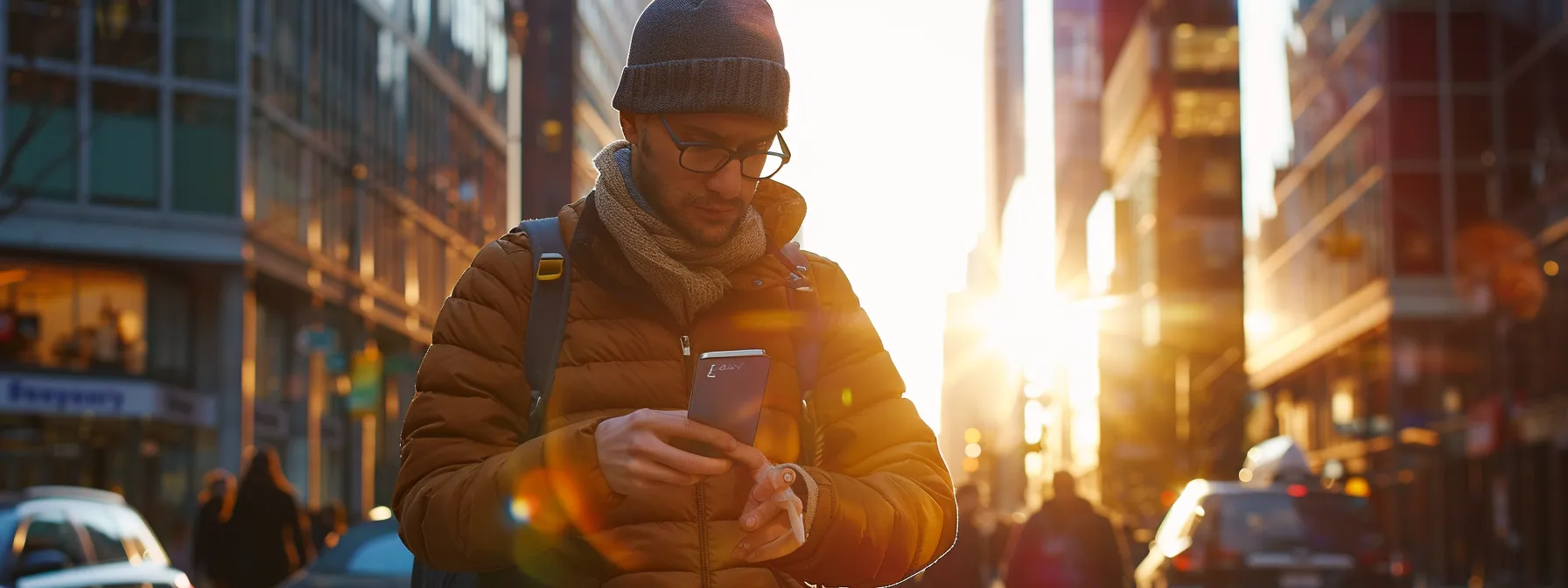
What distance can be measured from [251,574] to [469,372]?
1326 cm

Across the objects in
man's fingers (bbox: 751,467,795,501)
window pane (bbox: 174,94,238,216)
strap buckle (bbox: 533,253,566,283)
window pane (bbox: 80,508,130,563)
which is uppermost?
window pane (bbox: 174,94,238,216)

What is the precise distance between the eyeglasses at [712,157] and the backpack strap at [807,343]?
0.20m

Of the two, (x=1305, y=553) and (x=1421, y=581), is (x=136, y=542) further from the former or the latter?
(x=1421, y=581)


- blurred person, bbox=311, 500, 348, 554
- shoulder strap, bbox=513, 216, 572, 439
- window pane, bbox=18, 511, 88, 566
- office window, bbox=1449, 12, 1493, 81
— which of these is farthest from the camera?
office window, bbox=1449, 12, 1493, 81

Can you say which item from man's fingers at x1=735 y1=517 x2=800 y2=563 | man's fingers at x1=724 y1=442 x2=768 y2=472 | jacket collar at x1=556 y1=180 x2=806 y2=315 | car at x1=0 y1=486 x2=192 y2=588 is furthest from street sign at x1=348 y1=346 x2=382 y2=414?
man's fingers at x1=724 y1=442 x2=768 y2=472

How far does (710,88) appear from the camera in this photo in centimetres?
312

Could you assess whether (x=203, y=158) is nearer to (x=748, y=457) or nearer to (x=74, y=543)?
(x=74, y=543)

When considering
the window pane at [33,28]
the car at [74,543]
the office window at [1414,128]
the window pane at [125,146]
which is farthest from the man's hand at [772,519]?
the office window at [1414,128]

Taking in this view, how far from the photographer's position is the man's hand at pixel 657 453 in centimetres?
254

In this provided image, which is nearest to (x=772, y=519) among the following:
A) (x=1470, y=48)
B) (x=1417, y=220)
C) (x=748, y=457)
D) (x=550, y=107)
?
(x=748, y=457)

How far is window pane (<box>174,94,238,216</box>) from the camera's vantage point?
38844mm

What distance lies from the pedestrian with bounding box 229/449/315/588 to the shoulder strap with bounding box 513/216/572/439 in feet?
42.6

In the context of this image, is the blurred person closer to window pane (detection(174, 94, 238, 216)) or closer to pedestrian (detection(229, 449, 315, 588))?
pedestrian (detection(229, 449, 315, 588))

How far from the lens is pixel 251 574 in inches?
615
